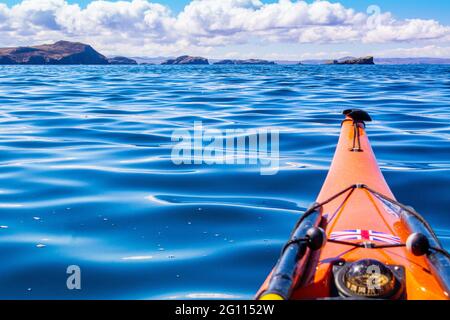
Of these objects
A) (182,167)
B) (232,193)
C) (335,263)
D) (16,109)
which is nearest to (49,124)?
(16,109)

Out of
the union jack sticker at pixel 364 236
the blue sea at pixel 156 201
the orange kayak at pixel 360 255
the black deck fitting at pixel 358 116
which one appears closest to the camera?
the orange kayak at pixel 360 255

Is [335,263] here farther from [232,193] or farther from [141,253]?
[232,193]

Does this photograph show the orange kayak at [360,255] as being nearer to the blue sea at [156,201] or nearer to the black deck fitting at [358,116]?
the blue sea at [156,201]

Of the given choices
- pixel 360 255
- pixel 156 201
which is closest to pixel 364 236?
pixel 360 255

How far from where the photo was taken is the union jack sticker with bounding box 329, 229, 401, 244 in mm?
3715

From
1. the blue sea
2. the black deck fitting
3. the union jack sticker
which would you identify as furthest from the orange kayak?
the black deck fitting

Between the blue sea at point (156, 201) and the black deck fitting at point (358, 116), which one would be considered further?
the black deck fitting at point (358, 116)

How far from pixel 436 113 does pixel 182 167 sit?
10947mm

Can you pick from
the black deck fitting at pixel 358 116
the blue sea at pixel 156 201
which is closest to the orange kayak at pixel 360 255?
the blue sea at pixel 156 201

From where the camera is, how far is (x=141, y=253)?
509 cm

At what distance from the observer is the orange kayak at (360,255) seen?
2.93m

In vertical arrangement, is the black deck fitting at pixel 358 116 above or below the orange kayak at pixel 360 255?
above

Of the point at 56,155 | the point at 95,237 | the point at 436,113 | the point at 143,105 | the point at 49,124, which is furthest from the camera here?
the point at 143,105

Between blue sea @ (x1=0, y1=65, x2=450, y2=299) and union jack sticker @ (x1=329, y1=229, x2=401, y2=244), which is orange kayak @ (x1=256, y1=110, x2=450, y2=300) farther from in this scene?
blue sea @ (x1=0, y1=65, x2=450, y2=299)
